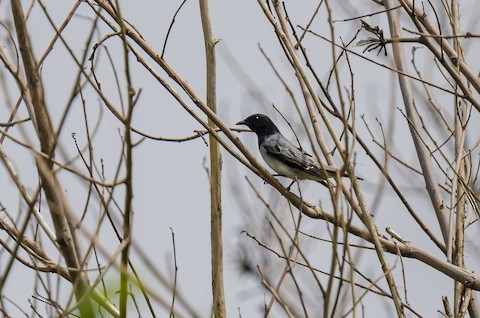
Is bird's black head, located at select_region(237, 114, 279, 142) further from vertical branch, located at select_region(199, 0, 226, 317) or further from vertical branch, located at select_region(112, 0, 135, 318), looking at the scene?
vertical branch, located at select_region(112, 0, 135, 318)

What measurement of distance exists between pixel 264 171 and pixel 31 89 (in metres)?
1.92

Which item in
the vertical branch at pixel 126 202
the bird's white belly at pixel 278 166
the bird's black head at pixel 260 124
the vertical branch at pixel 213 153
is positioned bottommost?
the vertical branch at pixel 126 202

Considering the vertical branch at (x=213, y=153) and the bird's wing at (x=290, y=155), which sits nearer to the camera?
the vertical branch at (x=213, y=153)

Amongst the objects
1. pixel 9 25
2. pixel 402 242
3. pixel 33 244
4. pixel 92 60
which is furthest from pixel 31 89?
pixel 402 242

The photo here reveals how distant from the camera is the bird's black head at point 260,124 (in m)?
8.66

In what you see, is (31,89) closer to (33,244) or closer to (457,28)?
(33,244)

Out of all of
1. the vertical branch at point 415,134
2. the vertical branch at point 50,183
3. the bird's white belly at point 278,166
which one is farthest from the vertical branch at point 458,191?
the bird's white belly at point 278,166

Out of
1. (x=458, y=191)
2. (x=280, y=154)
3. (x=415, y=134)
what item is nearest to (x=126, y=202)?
(x=458, y=191)

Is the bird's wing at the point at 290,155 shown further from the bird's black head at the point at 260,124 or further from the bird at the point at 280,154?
the bird's black head at the point at 260,124

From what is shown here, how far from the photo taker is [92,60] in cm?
421

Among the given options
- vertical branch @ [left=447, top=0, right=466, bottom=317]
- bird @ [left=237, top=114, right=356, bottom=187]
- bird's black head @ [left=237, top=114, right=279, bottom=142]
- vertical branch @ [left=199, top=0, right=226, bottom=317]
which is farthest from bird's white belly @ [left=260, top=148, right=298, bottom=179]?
vertical branch @ [left=199, top=0, right=226, bottom=317]

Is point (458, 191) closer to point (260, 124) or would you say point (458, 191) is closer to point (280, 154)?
point (280, 154)

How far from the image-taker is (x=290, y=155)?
8.00 m

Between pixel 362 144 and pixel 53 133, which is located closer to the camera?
pixel 53 133
